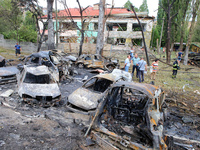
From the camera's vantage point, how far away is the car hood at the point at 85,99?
5.23m

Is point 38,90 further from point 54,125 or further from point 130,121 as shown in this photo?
point 130,121

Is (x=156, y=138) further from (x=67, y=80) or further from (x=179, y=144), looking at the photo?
(x=67, y=80)

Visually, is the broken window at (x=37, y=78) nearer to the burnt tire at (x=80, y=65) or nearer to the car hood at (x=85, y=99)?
the car hood at (x=85, y=99)

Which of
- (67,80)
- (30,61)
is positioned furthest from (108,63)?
(30,61)

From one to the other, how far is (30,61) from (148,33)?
946 inches

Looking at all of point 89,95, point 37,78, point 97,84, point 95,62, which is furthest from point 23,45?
point 89,95

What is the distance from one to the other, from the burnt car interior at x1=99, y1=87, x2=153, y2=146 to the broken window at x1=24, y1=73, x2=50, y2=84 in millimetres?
3569

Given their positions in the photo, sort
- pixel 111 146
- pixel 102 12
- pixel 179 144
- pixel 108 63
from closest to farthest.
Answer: pixel 111 146, pixel 179 144, pixel 108 63, pixel 102 12

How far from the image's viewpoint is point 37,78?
7133 mm

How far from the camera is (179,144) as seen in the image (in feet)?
13.6

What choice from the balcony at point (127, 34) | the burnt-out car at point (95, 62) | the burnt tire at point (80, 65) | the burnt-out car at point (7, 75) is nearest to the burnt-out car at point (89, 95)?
the burnt-out car at point (7, 75)

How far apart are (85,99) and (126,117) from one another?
1697mm

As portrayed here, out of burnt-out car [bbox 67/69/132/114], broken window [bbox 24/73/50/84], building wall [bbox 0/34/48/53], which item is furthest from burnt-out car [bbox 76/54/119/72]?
building wall [bbox 0/34/48/53]

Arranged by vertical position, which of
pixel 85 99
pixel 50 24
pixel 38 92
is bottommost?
pixel 85 99
